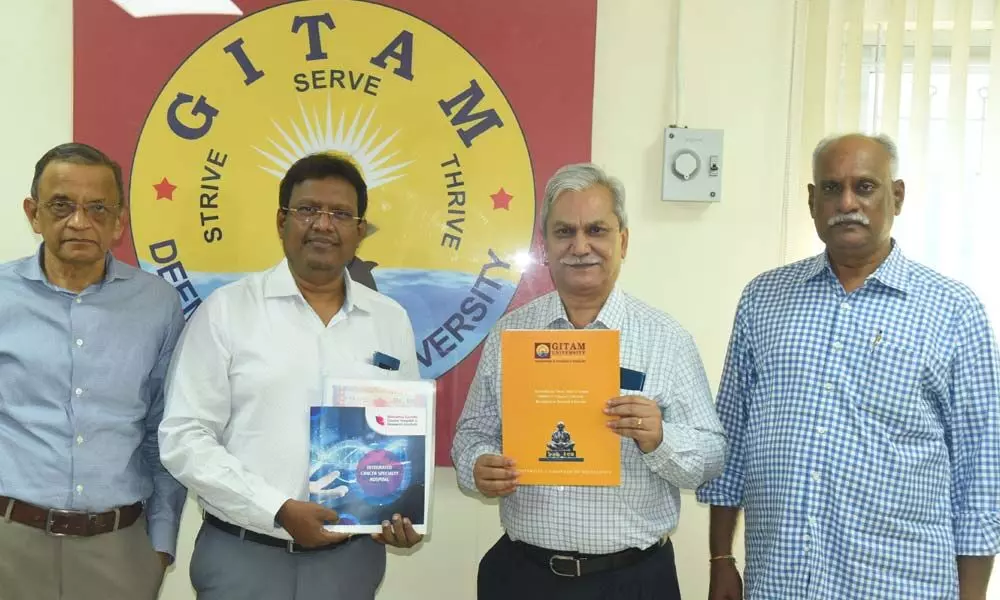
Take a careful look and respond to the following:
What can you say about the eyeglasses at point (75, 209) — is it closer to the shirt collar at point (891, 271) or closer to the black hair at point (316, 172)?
the black hair at point (316, 172)

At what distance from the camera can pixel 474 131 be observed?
262cm

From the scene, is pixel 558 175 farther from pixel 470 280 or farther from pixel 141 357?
pixel 141 357

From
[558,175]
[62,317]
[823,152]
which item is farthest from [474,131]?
[62,317]

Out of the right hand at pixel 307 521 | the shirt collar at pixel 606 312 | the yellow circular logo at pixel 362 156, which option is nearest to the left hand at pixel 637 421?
the shirt collar at pixel 606 312

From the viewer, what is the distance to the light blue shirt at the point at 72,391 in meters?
1.93

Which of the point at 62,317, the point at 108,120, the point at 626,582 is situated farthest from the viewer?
the point at 108,120

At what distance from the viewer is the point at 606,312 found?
197 centimetres

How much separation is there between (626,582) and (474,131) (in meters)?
1.50

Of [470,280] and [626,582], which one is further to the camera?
[470,280]

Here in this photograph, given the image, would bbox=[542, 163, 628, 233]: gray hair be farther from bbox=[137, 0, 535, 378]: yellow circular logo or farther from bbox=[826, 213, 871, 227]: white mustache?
bbox=[137, 0, 535, 378]: yellow circular logo

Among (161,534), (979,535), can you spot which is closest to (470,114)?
(161,534)

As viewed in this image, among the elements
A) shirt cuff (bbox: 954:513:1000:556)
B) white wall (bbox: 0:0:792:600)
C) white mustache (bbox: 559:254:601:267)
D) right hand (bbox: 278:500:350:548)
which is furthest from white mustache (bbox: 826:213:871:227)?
right hand (bbox: 278:500:350:548)

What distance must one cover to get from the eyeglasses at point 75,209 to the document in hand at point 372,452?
744mm

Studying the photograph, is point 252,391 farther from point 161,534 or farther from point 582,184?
point 582,184
